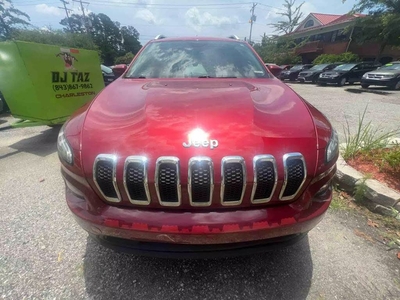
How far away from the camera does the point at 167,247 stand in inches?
50.4

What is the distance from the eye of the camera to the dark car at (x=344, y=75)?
46.9ft

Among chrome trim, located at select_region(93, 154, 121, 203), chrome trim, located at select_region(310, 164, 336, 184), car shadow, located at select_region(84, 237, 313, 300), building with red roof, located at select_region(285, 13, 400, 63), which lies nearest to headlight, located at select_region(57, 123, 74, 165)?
chrome trim, located at select_region(93, 154, 121, 203)

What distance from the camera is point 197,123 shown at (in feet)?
4.36

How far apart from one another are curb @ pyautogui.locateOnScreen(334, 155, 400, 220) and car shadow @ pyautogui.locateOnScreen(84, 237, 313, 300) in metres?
1.10

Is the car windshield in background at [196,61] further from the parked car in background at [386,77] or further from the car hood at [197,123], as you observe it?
the parked car in background at [386,77]

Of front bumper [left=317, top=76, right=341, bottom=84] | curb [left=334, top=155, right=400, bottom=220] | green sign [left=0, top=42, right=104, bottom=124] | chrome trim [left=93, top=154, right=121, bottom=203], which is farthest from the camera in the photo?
front bumper [left=317, top=76, right=341, bottom=84]

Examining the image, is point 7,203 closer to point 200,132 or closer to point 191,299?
point 191,299

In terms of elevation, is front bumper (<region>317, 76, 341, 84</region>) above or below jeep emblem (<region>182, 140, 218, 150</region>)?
below

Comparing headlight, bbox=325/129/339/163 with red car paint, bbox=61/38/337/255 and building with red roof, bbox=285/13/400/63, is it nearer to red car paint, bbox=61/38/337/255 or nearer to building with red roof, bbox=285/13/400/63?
red car paint, bbox=61/38/337/255

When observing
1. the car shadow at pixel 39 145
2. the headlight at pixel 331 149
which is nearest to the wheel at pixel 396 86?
the headlight at pixel 331 149

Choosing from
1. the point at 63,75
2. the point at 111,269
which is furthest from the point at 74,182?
the point at 63,75

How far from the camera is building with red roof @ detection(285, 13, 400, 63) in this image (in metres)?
23.8

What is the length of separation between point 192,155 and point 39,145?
4348 millimetres

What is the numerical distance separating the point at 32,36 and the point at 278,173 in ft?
51.6
